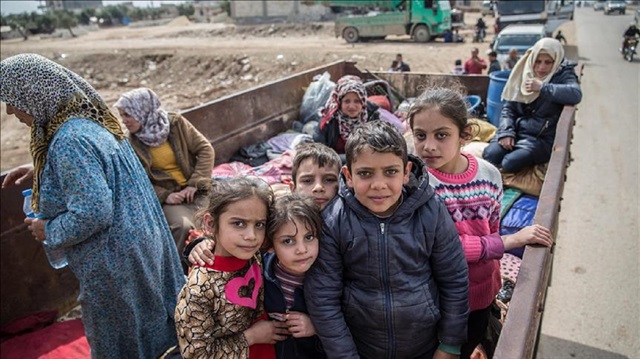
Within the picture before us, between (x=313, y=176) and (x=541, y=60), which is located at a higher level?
(x=541, y=60)

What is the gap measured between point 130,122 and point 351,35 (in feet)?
64.5

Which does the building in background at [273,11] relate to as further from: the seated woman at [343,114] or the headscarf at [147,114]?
the headscarf at [147,114]

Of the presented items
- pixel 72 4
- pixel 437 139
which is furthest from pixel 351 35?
pixel 72 4

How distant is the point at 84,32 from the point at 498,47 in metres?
37.4

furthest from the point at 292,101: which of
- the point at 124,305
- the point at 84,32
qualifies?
the point at 84,32

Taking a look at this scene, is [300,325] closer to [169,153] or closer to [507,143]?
[169,153]

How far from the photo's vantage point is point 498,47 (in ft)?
41.6

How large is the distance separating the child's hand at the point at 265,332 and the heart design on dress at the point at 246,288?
0.08 metres

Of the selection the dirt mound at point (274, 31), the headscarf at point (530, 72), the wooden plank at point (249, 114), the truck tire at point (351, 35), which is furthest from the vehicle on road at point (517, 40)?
the dirt mound at point (274, 31)

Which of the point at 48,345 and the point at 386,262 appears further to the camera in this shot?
the point at 48,345

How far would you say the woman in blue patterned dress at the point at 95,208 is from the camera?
6.05ft

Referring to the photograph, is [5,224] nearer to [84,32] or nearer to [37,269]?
[37,269]

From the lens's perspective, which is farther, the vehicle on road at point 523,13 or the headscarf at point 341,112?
the vehicle on road at point 523,13

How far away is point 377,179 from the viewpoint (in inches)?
62.9
